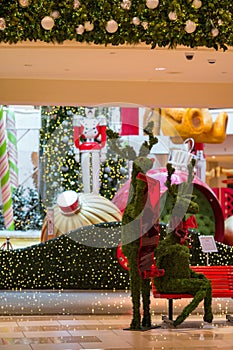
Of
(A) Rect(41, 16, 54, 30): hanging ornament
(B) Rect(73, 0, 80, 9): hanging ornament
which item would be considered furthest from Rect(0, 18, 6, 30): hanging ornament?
(B) Rect(73, 0, 80, 9): hanging ornament

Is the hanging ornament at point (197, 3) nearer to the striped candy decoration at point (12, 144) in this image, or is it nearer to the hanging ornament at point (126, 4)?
the hanging ornament at point (126, 4)

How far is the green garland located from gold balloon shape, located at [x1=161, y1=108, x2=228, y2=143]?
30.1 ft

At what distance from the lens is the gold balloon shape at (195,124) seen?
52.1ft

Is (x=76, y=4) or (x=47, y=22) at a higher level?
(x=76, y=4)

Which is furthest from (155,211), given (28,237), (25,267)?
(28,237)

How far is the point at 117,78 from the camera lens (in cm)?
1055

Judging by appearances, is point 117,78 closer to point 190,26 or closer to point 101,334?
point 101,334

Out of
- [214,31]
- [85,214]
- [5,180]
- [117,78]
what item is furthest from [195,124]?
[214,31]

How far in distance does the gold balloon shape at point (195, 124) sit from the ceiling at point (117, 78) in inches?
181

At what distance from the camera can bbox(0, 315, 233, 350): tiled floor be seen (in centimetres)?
679

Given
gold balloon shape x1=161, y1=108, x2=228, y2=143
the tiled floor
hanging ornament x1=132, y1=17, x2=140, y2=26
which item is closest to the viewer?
hanging ornament x1=132, y1=17, x2=140, y2=26

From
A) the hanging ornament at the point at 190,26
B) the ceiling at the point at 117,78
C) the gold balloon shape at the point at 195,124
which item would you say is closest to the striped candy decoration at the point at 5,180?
the gold balloon shape at the point at 195,124

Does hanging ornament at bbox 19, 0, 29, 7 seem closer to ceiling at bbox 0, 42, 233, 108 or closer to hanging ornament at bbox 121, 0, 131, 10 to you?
hanging ornament at bbox 121, 0, 131, 10

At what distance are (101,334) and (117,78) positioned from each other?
4.16 meters
